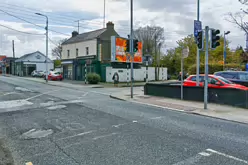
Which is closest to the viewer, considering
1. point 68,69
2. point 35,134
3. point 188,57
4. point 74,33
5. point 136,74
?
point 35,134

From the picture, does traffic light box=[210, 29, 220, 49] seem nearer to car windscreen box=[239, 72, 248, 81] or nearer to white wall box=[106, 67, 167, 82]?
car windscreen box=[239, 72, 248, 81]

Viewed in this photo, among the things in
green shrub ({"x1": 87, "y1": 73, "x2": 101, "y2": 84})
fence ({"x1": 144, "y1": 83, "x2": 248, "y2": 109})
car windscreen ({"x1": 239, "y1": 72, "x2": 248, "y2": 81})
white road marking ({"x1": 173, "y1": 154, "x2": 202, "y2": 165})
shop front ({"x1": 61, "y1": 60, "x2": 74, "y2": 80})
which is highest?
shop front ({"x1": 61, "y1": 60, "x2": 74, "y2": 80})

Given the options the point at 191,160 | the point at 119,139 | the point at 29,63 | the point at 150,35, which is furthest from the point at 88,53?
the point at 191,160

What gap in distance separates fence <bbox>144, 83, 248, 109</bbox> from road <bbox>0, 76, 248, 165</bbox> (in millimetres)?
3301

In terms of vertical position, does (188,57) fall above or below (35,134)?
above

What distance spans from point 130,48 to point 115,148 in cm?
1159

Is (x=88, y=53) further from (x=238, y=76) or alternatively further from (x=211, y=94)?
(x=211, y=94)

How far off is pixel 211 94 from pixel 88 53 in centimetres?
2609

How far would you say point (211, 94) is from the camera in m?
12.7

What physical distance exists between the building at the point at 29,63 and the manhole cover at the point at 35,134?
2137 inches

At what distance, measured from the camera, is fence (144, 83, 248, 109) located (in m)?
11.3

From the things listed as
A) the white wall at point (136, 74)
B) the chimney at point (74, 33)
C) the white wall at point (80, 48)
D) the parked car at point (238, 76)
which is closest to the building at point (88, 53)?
the white wall at point (80, 48)

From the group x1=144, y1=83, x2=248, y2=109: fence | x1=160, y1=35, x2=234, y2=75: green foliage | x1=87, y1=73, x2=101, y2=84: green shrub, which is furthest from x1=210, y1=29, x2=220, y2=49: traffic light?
x1=160, y1=35, x2=234, y2=75: green foliage

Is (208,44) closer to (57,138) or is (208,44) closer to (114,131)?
(114,131)
